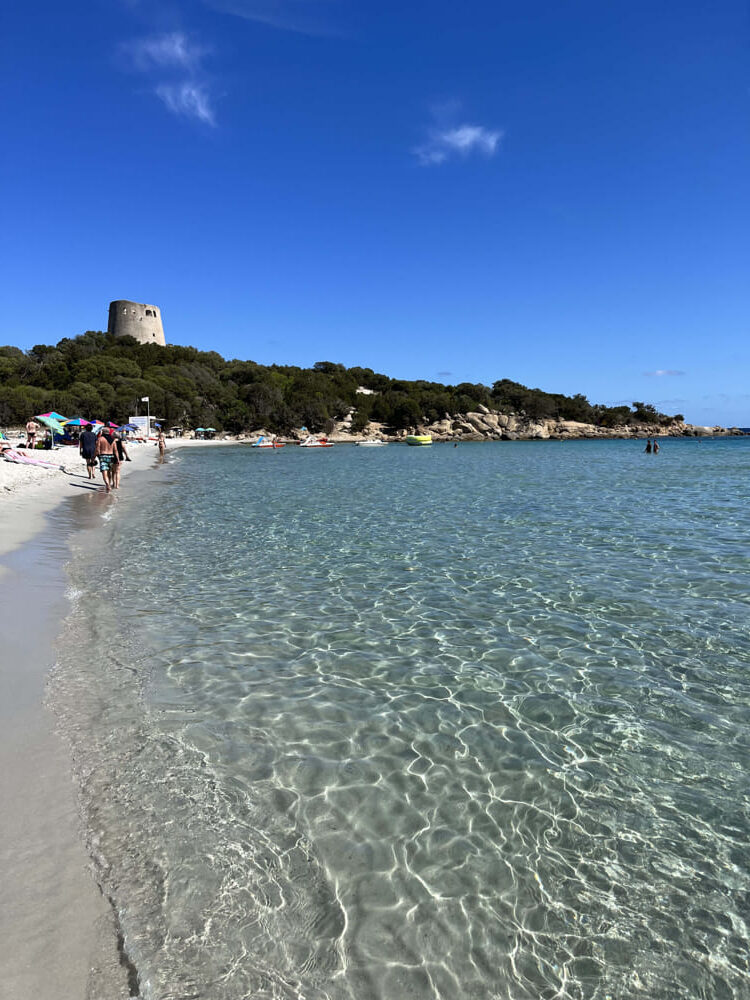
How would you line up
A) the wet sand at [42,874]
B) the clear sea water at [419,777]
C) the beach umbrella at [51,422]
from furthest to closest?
the beach umbrella at [51,422]
the clear sea water at [419,777]
the wet sand at [42,874]

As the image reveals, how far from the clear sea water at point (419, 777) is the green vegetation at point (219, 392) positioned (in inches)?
2796

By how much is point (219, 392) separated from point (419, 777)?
102467 millimetres

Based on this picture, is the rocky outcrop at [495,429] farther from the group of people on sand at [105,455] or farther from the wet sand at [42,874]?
the wet sand at [42,874]

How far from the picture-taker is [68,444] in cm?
4781

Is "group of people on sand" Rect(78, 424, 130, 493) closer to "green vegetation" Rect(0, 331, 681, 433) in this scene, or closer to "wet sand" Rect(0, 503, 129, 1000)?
"wet sand" Rect(0, 503, 129, 1000)

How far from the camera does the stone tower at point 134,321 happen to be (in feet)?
370

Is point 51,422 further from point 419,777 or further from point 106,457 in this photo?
point 419,777

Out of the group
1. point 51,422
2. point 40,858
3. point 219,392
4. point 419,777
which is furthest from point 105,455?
point 219,392

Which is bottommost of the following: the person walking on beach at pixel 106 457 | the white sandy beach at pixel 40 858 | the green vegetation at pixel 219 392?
the white sandy beach at pixel 40 858

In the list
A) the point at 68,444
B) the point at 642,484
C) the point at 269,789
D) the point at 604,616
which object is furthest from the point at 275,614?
the point at 68,444

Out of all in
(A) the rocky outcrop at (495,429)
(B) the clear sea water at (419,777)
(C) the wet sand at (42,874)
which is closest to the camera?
(C) the wet sand at (42,874)

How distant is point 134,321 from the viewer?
11381 centimetres

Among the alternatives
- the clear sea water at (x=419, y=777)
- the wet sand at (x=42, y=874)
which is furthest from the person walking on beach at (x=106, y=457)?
the wet sand at (x=42, y=874)

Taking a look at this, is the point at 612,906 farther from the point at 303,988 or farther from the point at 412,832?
the point at 303,988
